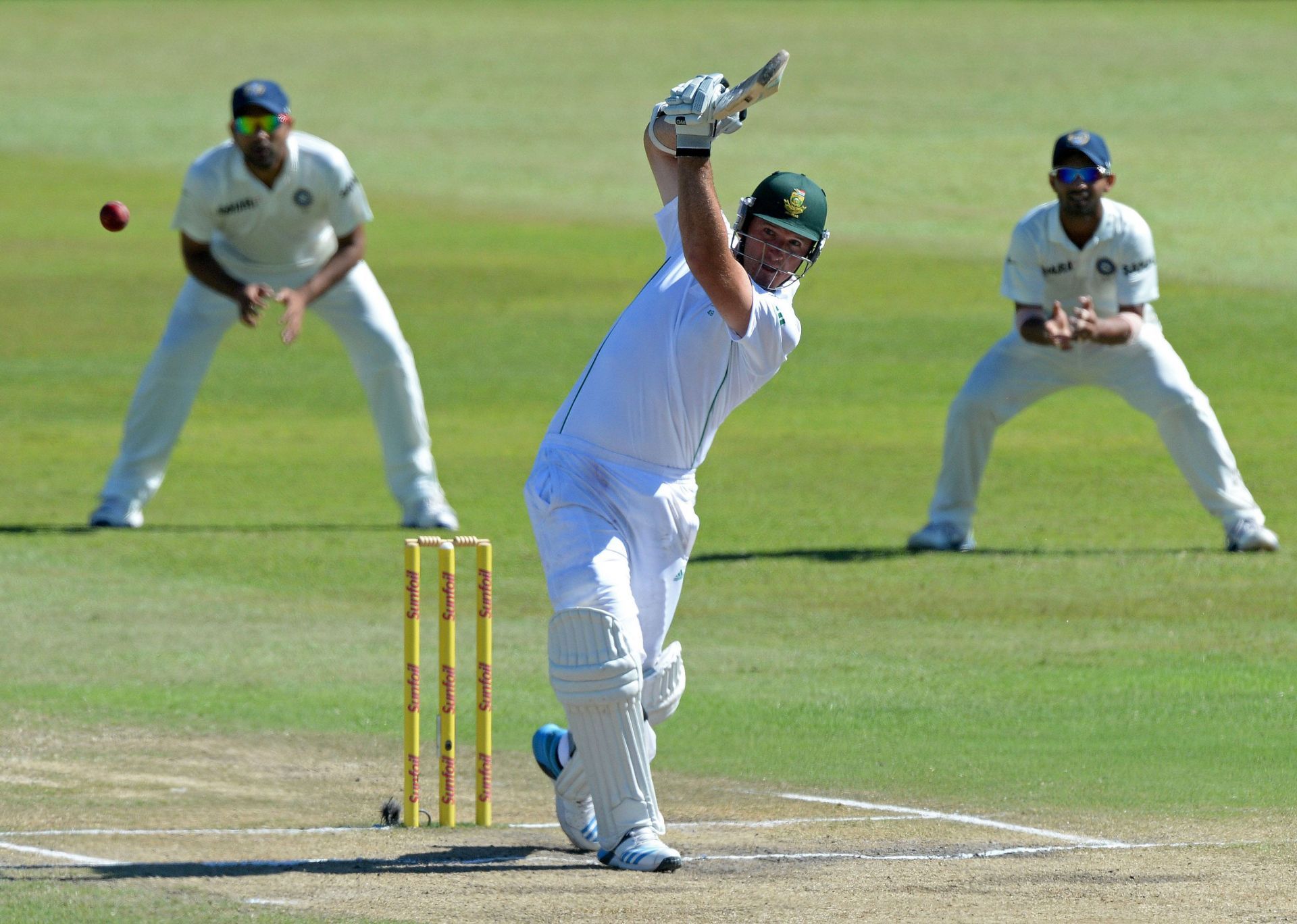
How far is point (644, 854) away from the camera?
6.18 m

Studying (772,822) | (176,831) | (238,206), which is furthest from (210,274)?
(772,822)

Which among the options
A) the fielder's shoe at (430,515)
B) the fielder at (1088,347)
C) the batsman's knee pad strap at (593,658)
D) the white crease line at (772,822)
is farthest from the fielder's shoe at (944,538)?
the batsman's knee pad strap at (593,658)

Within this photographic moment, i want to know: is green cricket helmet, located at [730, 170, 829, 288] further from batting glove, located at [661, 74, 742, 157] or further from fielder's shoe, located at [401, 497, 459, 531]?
fielder's shoe, located at [401, 497, 459, 531]

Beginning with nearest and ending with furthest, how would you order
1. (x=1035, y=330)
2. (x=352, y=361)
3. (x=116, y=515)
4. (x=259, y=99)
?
(x=1035, y=330) → (x=259, y=99) → (x=352, y=361) → (x=116, y=515)

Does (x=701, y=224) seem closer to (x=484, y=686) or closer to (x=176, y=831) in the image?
(x=484, y=686)

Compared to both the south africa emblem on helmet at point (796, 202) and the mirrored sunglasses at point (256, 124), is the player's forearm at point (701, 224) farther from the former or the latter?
the mirrored sunglasses at point (256, 124)

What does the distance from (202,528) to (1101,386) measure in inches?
212

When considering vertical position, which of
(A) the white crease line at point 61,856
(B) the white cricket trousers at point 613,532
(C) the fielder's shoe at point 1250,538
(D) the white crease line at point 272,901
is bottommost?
(D) the white crease line at point 272,901

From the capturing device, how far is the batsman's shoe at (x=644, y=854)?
20.2ft

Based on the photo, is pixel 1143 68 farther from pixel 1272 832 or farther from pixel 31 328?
pixel 1272 832

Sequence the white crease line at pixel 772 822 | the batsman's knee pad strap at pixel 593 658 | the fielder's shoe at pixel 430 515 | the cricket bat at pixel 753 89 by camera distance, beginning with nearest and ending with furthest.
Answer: the cricket bat at pixel 753 89 < the batsman's knee pad strap at pixel 593 658 < the white crease line at pixel 772 822 < the fielder's shoe at pixel 430 515

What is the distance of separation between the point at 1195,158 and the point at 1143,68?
10762 mm

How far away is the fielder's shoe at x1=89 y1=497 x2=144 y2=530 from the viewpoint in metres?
13.7

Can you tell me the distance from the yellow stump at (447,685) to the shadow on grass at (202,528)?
6492 millimetres
